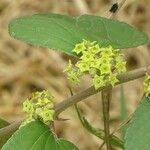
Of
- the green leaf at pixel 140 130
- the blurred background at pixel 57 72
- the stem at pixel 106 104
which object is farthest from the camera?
the blurred background at pixel 57 72

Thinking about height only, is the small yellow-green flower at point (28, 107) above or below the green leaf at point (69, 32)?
below

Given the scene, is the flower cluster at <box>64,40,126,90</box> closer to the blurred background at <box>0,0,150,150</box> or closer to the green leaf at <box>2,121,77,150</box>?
the green leaf at <box>2,121,77,150</box>

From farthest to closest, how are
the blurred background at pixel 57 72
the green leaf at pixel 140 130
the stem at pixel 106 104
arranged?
the blurred background at pixel 57 72, the stem at pixel 106 104, the green leaf at pixel 140 130

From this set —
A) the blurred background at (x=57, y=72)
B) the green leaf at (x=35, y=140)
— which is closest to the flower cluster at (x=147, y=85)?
the green leaf at (x=35, y=140)

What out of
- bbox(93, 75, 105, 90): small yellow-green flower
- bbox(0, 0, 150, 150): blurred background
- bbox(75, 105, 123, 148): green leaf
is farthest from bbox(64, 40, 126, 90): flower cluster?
bbox(0, 0, 150, 150): blurred background

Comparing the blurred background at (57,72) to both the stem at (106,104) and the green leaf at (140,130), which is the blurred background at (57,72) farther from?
the green leaf at (140,130)

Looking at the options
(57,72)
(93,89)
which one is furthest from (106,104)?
(57,72)

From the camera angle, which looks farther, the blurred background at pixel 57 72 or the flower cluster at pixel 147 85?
the blurred background at pixel 57 72
